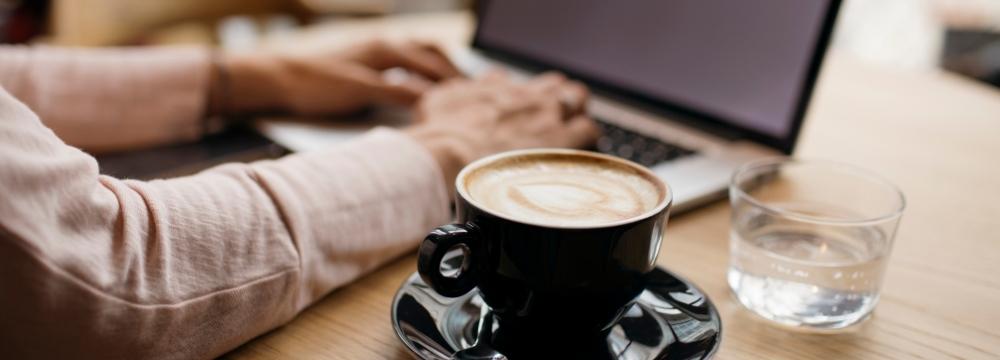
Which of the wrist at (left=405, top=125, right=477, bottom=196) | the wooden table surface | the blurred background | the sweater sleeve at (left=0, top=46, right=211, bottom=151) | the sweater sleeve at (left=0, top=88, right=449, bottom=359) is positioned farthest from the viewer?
the blurred background

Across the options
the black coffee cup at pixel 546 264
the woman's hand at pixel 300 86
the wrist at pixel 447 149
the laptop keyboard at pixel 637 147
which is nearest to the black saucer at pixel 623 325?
the black coffee cup at pixel 546 264

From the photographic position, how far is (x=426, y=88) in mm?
838

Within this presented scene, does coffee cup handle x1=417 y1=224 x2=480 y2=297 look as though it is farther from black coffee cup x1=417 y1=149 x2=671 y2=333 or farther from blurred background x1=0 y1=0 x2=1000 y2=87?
blurred background x1=0 y1=0 x2=1000 y2=87

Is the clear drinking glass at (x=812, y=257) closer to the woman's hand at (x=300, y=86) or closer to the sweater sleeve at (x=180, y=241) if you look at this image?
the sweater sleeve at (x=180, y=241)

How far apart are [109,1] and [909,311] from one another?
1111 mm

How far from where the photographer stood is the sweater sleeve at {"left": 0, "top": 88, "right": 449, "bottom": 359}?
14.0 inches

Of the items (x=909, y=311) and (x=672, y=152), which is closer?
(x=909, y=311)

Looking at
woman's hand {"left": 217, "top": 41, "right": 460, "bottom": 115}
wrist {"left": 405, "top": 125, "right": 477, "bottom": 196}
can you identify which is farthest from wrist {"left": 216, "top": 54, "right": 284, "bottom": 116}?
wrist {"left": 405, "top": 125, "right": 477, "bottom": 196}

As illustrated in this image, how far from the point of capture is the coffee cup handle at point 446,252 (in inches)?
15.4

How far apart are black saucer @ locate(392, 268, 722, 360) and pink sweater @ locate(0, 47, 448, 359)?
0.06 m

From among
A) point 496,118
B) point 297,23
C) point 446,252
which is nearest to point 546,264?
point 446,252

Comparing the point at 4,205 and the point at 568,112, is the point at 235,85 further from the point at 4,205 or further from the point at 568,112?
the point at 4,205

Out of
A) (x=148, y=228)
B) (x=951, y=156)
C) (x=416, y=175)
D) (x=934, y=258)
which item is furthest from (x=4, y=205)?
(x=951, y=156)

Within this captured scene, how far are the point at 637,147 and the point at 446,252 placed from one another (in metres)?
0.40
